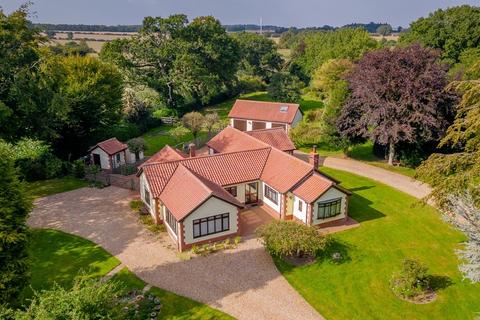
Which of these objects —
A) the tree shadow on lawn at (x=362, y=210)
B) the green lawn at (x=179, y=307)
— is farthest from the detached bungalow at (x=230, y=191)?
the green lawn at (x=179, y=307)

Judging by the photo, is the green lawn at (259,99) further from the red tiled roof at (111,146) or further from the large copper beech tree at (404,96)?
the large copper beech tree at (404,96)

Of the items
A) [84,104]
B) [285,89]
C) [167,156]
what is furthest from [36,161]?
[285,89]

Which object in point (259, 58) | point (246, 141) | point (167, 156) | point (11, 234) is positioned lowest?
point (167, 156)

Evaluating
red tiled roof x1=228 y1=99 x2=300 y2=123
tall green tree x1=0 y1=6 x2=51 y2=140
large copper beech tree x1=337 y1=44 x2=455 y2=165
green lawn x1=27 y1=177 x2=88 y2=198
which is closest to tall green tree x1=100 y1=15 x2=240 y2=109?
red tiled roof x1=228 y1=99 x2=300 y2=123

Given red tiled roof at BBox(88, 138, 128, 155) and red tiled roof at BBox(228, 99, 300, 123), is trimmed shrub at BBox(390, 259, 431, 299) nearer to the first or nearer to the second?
red tiled roof at BBox(88, 138, 128, 155)

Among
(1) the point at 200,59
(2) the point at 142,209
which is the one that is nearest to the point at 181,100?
(1) the point at 200,59

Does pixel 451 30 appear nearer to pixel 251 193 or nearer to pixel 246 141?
pixel 246 141
